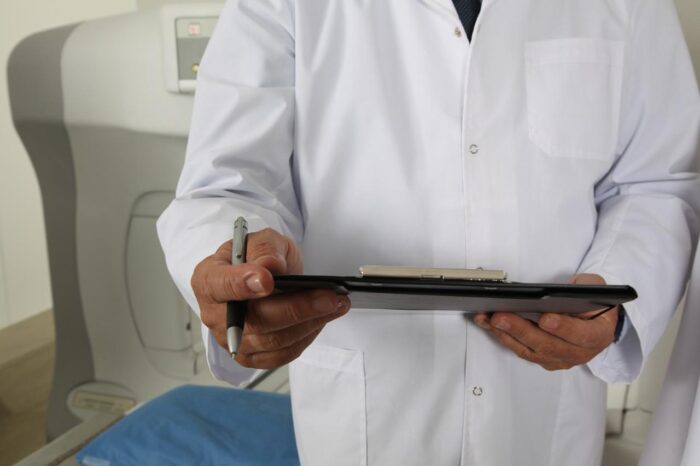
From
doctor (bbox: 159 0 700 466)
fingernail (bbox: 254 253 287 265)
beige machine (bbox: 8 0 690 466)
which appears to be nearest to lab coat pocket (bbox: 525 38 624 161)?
doctor (bbox: 159 0 700 466)

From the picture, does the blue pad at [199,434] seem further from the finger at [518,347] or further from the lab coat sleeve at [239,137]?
the finger at [518,347]

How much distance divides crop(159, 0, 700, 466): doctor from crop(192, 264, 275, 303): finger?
0.20 m

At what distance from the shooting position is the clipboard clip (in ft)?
1.82

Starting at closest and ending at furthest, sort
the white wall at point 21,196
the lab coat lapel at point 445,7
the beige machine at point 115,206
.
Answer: the lab coat lapel at point 445,7
the beige machine at point 115,206
the white wall at point 21,196

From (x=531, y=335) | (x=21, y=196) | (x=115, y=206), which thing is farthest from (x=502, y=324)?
(x=21, y=196)

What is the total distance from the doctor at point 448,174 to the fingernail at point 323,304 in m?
0.21

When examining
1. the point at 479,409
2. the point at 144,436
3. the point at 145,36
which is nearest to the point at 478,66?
the point at 479,409

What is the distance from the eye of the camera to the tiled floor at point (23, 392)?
180cm

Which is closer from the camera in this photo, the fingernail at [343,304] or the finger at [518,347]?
the fingernail at [343,304]

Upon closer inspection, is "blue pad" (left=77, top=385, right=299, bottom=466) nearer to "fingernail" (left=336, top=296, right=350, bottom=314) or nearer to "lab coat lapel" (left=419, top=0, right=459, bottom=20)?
"fingernail" (left=336, top=296, right=350, bottom=314)

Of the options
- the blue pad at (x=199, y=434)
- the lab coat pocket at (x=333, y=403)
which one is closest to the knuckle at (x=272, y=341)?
the lab coat pocket at (x=333, y=403)

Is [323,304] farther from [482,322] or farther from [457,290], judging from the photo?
[482,322]

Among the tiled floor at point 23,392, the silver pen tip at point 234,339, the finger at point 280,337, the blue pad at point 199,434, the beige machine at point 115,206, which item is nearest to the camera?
the silver pen tip at point 234,339

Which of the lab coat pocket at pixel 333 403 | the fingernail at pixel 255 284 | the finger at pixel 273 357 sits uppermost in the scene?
the fingernail at pixel 255 284
